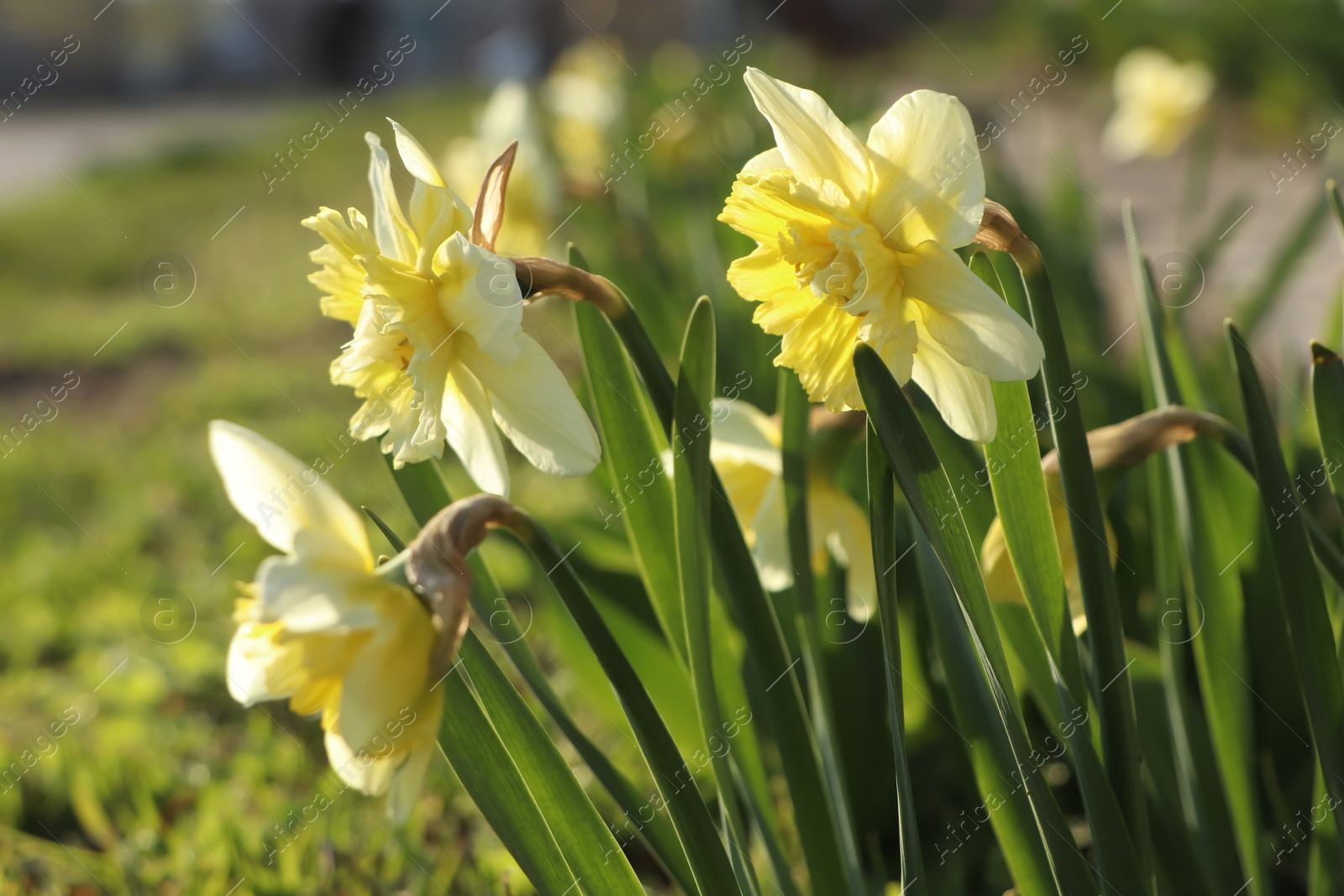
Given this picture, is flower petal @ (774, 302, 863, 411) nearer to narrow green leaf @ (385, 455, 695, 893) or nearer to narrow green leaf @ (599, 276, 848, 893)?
narrow green leaf @ (599, 276, 848, 893)

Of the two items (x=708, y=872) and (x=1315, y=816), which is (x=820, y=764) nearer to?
(x=708, y=872)

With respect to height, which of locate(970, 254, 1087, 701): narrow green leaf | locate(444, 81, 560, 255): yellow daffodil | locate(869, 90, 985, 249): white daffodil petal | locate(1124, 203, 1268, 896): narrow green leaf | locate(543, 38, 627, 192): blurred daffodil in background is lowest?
locate(1124, 203, 1268, 896): narrow green leaf

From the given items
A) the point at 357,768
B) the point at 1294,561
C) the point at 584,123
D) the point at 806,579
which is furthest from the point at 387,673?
the point at 584,123

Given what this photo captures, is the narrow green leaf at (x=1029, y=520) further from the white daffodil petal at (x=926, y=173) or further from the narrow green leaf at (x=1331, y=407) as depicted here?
the narrow green leaf at (x=1331, y=407)

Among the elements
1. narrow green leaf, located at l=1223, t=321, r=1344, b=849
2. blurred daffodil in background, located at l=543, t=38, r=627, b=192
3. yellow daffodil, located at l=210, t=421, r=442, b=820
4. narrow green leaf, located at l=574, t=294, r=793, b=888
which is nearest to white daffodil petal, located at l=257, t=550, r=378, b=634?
yellow daffodil, located at l=210, t=421, r=442, b=820

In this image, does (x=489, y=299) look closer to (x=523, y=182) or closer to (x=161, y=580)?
(x=523, y=182)

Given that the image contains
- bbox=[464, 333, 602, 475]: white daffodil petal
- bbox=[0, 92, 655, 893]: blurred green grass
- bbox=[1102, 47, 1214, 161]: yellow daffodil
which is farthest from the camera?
bbox=[1102, 47, 1214, 161]: yellow daffodil
